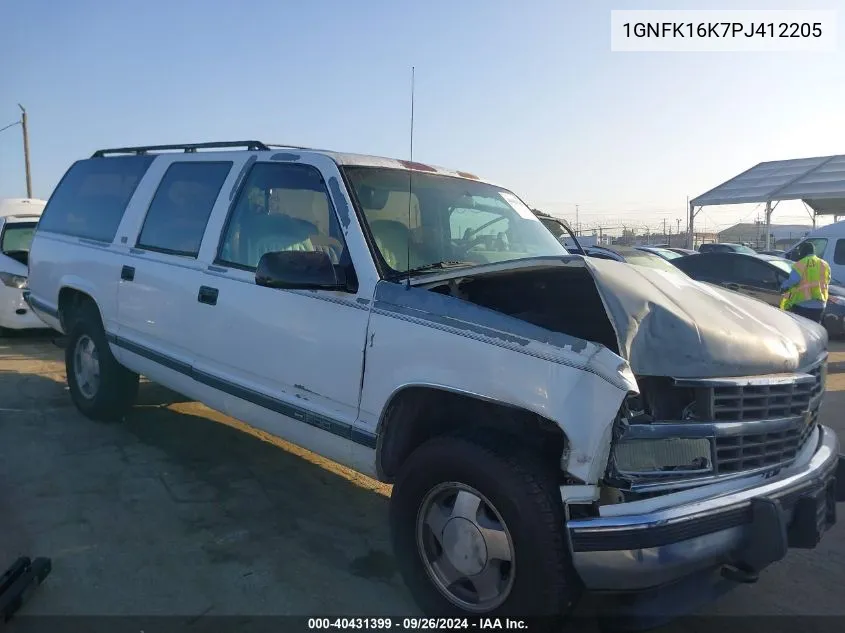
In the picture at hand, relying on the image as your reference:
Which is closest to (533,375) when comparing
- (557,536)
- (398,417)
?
(557,536)

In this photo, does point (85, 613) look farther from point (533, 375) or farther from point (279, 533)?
point (533, 375)

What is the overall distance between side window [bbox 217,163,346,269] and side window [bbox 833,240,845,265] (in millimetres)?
13086

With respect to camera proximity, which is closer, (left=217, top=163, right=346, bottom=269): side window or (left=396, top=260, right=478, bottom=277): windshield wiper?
(left=396, top=260, right=478, bottom=277): windshield wiper

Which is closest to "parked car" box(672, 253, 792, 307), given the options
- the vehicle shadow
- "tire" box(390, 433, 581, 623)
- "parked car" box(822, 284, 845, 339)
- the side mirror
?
"parked car" box(822, 284, 845, 339)

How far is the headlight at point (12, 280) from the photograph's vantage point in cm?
877

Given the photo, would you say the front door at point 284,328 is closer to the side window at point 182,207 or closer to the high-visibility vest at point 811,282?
the side window at point 182,207

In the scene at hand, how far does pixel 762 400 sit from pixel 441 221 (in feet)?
6.25

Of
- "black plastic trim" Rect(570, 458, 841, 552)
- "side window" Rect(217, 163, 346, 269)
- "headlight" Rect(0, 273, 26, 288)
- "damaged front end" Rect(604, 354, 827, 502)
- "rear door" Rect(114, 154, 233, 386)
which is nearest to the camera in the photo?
"black plastic trim" Rect(570, 458, 841, 552)

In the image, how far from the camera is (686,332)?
2639 mm

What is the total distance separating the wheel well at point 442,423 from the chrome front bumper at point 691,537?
0.38m

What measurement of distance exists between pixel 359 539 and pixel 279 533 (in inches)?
17.1

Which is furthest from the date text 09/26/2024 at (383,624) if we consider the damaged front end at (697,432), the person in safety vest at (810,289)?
the person in safety vest at (810,289)

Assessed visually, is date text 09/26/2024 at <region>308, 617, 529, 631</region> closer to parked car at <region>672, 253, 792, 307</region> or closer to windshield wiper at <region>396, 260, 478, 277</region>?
windshield wiper at <region>396, 260, 478, 277</region>

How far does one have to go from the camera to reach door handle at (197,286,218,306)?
3.97 metres
